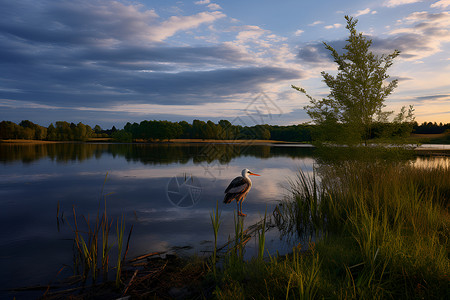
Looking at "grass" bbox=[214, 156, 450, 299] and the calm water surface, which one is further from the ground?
"grass" bbox=[214, 156, 450, 299]

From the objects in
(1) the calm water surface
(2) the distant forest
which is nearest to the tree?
(1) the calm water surface

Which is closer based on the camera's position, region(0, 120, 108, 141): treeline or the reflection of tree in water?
the reflection of tree in water

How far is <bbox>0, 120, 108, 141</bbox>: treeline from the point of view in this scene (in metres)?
146

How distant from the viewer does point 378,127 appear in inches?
734

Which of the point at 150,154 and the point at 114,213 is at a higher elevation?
the point at 150,154

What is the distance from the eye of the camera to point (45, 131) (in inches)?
6304

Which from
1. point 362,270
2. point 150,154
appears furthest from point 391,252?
point 150,154

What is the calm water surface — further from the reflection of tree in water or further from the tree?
the reflection of tree in water

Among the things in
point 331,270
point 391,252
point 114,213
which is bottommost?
point 114,213

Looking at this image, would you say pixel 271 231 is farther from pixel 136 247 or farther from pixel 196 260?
pixel 136 247

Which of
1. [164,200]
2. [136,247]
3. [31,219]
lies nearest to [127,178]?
[164,200]

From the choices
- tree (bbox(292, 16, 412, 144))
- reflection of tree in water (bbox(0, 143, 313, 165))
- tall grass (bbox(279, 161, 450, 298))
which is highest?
tree (bbox(292, 16, 412, 144))

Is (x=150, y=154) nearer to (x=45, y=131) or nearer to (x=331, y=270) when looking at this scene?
(x=331, y=270)

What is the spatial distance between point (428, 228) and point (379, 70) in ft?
50.5
